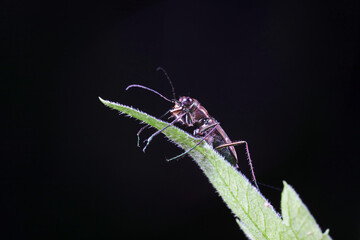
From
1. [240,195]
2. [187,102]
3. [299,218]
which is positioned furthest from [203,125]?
[299,218]

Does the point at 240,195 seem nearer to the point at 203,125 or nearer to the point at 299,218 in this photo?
the point at 299,218

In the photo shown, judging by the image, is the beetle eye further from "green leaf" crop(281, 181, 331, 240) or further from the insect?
"green leaf" crop(281, 181, 331, 240)

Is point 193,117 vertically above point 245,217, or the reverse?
point 193,117

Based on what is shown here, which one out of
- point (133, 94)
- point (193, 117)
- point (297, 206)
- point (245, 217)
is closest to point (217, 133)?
point (193, 117)

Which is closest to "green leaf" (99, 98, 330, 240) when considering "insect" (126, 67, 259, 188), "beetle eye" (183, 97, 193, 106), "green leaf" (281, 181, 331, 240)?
"green leaf" (281, 181, 331, 240)

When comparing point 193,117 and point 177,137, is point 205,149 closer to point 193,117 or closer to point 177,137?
point 177,137

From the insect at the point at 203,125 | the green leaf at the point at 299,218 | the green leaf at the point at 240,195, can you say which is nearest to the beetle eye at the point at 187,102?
the insect at the point at 203,125

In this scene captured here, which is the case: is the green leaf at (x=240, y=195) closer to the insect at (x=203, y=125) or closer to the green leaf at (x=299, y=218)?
the green leaf at (x=299, y=218)
